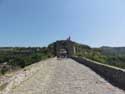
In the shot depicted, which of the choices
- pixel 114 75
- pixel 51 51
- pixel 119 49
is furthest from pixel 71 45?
pixel 114 75

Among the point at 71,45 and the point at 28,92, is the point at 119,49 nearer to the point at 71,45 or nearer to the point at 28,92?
the point at 71,45

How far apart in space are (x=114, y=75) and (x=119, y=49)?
225 ft

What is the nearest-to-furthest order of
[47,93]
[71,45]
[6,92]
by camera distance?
1. [6,92]
2. [47,93]
3. [71,45]

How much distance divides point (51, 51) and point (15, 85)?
5460 cm

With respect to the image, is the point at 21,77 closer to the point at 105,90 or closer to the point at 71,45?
the point at 105,90

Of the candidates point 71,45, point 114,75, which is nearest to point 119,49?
point 71,45

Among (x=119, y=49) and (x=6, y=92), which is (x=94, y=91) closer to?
(x=6, y=92)

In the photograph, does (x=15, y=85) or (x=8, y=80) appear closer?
(x=8, y=80)

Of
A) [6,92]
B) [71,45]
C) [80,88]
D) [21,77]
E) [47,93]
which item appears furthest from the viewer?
[71,45]

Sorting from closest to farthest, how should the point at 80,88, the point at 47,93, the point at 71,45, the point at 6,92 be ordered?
the point at 6,92 → the point at 47,93 → the point at 80,88 → the point at 71,45

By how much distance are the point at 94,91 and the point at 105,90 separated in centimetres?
40

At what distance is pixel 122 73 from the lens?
9.62 m

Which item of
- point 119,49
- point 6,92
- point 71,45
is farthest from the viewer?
point 119,49

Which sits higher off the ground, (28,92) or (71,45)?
(71,45)
